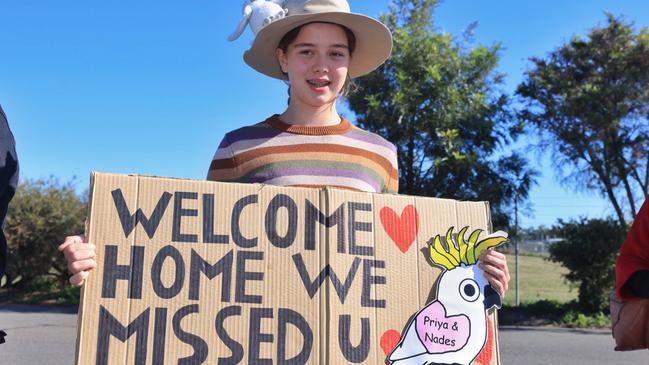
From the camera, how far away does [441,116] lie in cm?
1224

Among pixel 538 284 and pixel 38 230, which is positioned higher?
pixel 38 230

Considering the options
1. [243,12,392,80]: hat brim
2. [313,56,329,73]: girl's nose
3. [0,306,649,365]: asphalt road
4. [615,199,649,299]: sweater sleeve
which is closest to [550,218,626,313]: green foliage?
[0,306,649,365]: asphalt road

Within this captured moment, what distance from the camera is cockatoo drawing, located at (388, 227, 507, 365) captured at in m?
1.74

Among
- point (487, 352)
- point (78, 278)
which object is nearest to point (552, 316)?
point (487, 352)

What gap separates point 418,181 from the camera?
1279 centimetres

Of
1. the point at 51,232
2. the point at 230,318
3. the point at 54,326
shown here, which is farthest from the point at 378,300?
the point at 51,232

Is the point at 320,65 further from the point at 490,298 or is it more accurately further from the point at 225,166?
the point at 490,298

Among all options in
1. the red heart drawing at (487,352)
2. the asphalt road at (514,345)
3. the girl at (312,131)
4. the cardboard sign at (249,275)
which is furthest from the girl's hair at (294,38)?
the asphalt road at (514,345)

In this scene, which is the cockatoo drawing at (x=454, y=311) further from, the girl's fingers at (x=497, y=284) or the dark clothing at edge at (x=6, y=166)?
the dark clothing at edge at (x=6, y=166)

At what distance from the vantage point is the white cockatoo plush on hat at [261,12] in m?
2.12

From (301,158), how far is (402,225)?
43 cm

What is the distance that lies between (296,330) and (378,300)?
0.82 feet

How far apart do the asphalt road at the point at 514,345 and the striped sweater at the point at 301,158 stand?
5.95 metres

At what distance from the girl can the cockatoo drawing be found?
388 mm
